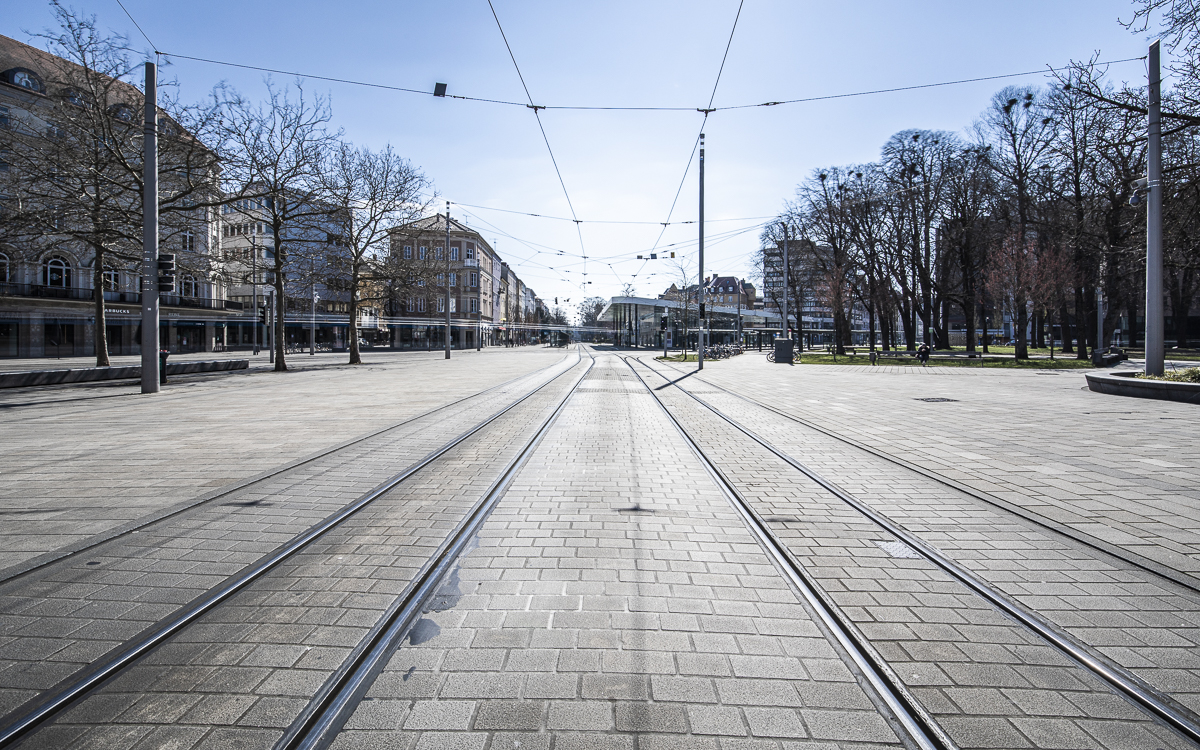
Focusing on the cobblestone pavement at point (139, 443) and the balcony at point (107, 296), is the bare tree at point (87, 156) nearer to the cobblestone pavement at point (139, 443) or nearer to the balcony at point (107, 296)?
the cobblestone pavement at point (139, 443)

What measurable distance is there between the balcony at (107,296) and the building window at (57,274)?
44 centimetres

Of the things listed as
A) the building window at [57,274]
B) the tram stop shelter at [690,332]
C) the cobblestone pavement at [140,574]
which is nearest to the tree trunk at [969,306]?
the tram stop shelter at [690,332]

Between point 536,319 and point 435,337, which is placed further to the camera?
point 536,319

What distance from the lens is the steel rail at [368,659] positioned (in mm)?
2148

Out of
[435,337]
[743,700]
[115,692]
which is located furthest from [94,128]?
[435,337]

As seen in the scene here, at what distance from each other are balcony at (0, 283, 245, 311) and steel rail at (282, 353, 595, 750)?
36771 millimetres

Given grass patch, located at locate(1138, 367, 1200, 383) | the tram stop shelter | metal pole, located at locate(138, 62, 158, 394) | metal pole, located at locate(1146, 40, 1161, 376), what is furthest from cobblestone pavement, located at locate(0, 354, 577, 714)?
the tram stop shelter

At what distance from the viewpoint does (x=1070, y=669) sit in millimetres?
2598

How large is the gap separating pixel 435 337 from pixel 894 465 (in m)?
72.5

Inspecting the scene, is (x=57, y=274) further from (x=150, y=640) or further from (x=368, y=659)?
(x=368, y=659)

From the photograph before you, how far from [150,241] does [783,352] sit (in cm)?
3040

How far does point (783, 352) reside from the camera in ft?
119

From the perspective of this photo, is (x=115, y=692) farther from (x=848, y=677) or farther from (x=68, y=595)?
(x=848, y=677)

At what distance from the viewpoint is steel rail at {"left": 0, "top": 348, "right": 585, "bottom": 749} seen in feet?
7.31
